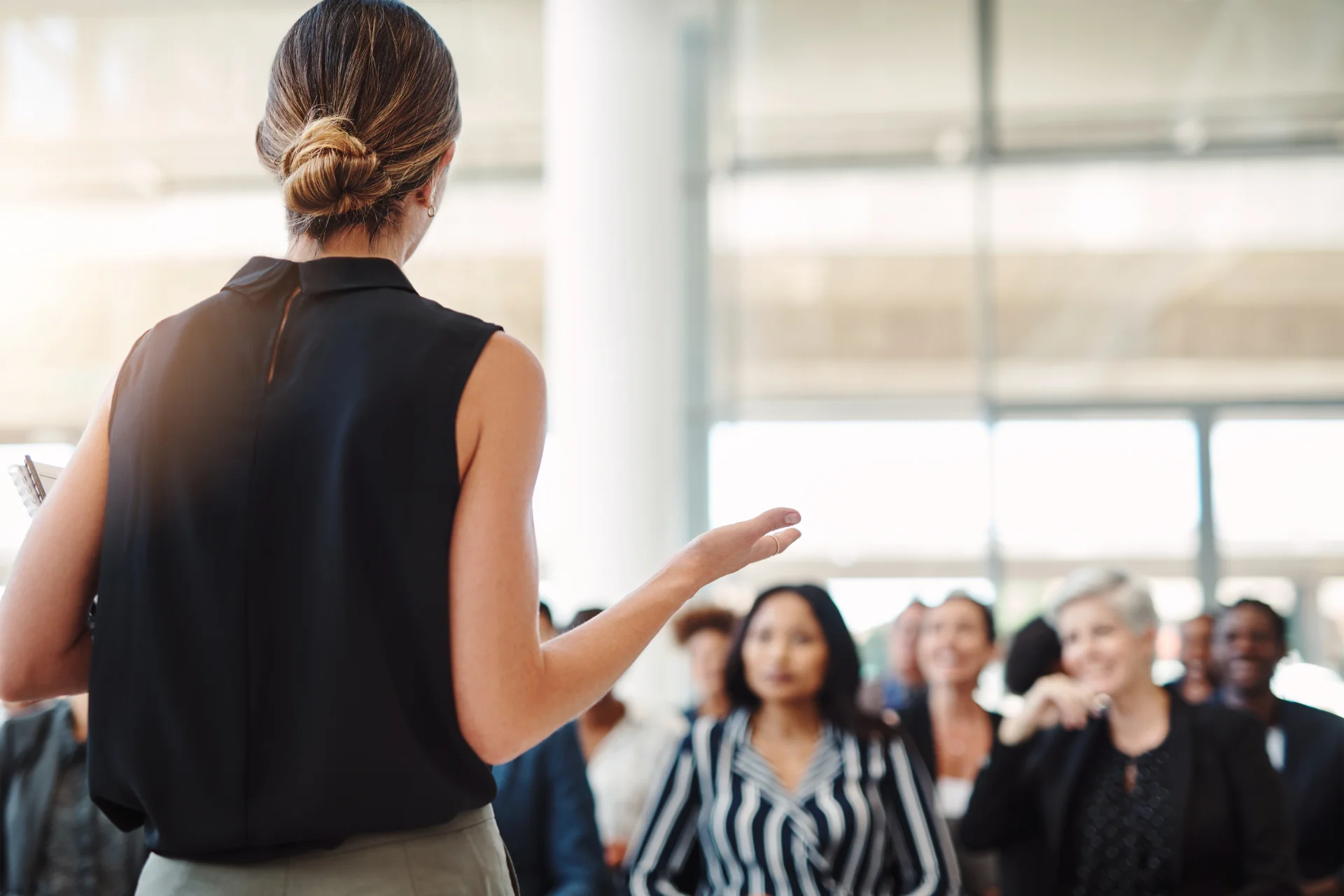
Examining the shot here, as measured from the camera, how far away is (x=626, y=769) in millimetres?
4262

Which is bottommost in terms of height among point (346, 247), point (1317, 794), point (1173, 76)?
point (1317, 794)

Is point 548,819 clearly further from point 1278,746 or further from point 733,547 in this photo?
point 1278,746

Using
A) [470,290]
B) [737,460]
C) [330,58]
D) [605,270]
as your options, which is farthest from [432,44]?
[470,290]

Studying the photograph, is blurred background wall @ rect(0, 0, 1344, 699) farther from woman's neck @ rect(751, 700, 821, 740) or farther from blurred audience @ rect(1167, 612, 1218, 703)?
woman's neck @ rect(751, 700, 821, 740)

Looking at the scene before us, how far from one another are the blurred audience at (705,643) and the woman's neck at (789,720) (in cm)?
131

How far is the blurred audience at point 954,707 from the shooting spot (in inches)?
158

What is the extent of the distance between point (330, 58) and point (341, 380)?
0.80 ft

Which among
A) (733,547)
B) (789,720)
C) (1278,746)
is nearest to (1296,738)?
(1278,746)

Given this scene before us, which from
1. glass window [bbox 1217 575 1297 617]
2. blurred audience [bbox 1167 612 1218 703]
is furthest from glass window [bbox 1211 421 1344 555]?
blurred audience [bbox 1167 612 1218 703]

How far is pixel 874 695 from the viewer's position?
554cm

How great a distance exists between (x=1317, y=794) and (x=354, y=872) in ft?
12.9

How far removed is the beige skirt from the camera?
872 mm

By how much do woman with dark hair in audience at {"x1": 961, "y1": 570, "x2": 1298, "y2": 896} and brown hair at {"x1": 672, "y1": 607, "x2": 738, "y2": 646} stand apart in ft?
5.63

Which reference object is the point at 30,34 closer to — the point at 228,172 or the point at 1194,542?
the point at 228,172
